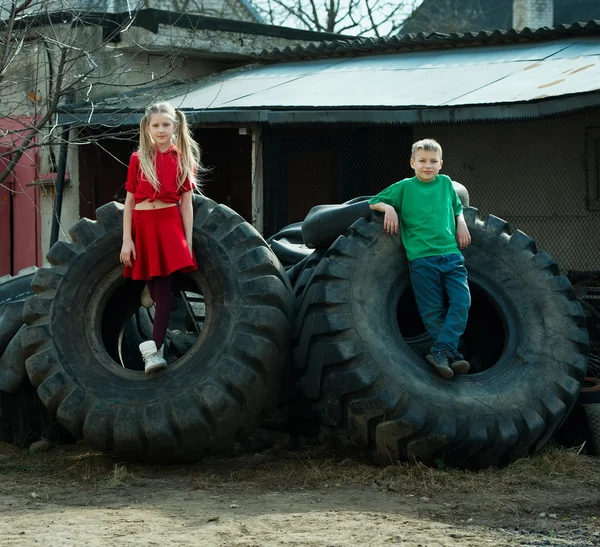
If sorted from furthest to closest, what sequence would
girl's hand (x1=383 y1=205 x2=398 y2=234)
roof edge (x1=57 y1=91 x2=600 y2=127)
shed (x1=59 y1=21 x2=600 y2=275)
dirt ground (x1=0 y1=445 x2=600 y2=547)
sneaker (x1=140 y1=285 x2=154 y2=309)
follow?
shed (x1=59 y1=21 x2=600 y2=275) → roof edge (x1=57 y1=91 x2=600 y2=127) → sneaker (x1=140 y1=285 x2=154 y2=309) → girl's hand (x1=383 y1=205 x2=398 y2=234) → dirt ground (x1=0 y1=445 x2=600 y2=547)

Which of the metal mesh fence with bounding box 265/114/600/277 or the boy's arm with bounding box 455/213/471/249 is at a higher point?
the metal mesh fence with bounding box 265/114/600/277

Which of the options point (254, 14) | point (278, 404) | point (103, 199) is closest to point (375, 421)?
point (278, 404)

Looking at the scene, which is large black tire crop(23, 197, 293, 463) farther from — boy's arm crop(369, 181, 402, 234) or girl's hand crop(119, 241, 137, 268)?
boy's arm crop(369, 181, 402, 234)

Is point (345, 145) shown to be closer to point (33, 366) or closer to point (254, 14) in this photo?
point (33, 366)

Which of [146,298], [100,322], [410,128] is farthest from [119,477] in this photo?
[410,128]

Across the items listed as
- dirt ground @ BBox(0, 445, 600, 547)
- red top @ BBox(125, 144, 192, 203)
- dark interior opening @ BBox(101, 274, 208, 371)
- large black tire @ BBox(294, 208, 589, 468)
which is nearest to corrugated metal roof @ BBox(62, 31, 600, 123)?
dark interior opening @ BBox(101, 274, 208, 371)

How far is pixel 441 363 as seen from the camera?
5902 mm

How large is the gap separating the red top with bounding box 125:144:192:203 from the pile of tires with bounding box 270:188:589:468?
94cm

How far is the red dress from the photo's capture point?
609 cm

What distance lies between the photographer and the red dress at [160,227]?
6.09 metres

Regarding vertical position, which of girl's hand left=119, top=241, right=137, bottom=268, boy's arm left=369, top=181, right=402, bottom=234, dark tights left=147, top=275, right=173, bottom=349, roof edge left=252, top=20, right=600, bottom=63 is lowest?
dark tights left=147, top=275, right=173, bottom=349

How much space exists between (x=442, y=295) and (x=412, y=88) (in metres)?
5.87

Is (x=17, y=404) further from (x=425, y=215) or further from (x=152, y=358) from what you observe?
(x=425, y=215)

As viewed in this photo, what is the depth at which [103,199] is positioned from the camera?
14.5 metres
